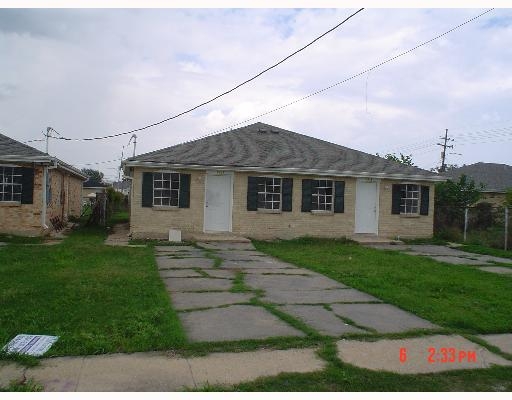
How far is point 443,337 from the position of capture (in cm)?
583

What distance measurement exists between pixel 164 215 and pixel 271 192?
391 cm

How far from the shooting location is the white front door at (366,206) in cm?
1834

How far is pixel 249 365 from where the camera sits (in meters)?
4.63

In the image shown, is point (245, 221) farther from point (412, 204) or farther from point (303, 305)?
point (303, 305)

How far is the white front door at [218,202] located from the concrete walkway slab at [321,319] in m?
10.0

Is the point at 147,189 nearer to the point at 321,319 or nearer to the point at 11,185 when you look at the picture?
the point at 11,185

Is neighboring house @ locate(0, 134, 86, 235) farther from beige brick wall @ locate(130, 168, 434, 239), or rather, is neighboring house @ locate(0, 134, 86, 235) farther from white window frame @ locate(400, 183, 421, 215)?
white window frame @ locate(400, 183, 421, 215)

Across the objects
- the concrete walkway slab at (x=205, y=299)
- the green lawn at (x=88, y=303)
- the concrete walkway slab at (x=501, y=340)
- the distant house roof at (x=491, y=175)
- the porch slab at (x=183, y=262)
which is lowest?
the concrete walkway slab at (x=501, y=340)

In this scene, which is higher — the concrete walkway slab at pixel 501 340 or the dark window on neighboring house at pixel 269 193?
the dark window on neighboring house at pixel 269 193

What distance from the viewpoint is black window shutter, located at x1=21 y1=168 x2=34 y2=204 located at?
51.9 feet

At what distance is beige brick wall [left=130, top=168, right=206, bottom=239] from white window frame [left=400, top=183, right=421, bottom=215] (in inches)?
313

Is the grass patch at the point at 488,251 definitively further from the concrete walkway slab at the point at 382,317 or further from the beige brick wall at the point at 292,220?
the concrete walkway slab at the point at 382,317

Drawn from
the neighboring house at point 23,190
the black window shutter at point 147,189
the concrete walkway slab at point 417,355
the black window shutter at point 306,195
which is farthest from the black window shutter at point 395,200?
the concrete walkway slab at point 417,355
